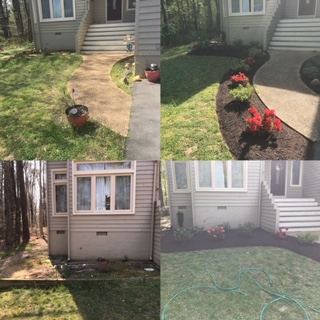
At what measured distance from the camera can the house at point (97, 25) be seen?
7.99 feet

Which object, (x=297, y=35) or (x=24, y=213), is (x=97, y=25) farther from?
(x=24, y=213)

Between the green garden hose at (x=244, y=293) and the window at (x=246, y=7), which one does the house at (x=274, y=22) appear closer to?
the window at (x=246, y=7)

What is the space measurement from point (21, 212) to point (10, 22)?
52.1 inches

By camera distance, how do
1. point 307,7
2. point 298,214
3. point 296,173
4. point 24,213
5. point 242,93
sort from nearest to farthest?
point 307,7
point 242,93
point 296,173
point 298,214
point 24,213

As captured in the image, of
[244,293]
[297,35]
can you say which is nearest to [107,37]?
[297,35]

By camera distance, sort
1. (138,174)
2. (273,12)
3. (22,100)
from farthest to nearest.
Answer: (138,174) < (22,100) < (273,12)

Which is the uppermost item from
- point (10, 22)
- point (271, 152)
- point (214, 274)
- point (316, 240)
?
point (10, 22)

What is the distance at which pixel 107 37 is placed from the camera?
247cm

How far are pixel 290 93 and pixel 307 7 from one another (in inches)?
20.6

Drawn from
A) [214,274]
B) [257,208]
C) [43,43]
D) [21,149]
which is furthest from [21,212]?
[257,208]

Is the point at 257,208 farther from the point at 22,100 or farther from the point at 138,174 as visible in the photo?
the point at 22,100

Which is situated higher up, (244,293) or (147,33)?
(147,33)

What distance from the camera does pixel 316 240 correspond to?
273 cm

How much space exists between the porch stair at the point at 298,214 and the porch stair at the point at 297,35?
3.36 feet
